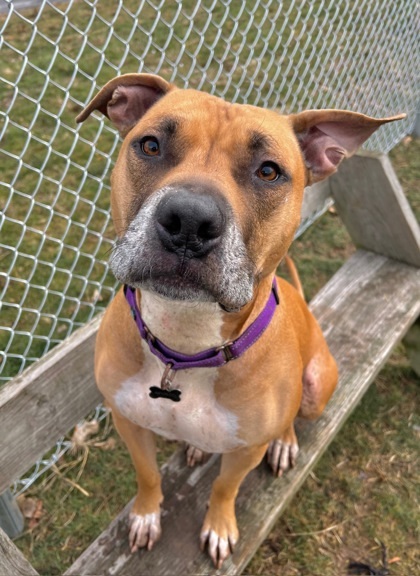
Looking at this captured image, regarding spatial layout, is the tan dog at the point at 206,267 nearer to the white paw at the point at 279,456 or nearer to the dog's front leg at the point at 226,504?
the dog's front leg at the point at 226,504

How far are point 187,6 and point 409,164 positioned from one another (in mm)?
3452

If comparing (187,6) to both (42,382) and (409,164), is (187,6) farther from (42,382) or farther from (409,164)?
(42,382)

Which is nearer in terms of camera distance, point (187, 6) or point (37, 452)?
point (37, 452)

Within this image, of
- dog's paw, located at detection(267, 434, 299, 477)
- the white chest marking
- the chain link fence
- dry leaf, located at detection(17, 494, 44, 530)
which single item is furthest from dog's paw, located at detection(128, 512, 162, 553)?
the chain link fence

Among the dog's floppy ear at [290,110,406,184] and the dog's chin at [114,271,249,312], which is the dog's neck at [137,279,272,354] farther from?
the dog's floppy ear at [290,110,406,184]

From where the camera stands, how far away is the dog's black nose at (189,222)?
57.9 inches

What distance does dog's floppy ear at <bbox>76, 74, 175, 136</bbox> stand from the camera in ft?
6.46

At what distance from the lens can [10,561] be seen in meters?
1.79

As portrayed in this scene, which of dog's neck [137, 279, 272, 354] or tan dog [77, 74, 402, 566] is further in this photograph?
dog's neck [137, 279, 272, 354]

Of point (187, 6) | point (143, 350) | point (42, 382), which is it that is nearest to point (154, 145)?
point (143, 350)

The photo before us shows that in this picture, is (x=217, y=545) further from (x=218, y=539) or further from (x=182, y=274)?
(x=182, y=274)

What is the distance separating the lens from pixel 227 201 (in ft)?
5.22

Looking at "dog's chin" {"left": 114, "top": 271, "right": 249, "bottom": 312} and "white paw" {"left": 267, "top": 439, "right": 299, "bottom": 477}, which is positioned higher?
"dog's chin" {"left": 114, "top": 271, "right": 249, "bottom": 312}

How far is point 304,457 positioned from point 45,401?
50.1 inches
